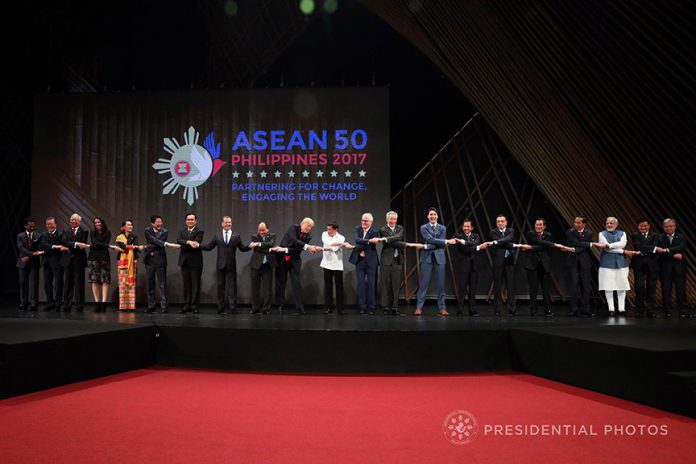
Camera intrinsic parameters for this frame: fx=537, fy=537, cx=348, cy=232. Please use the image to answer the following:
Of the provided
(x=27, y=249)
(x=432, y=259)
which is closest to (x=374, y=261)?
(x=432, y=259)

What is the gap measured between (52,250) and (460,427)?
20.0 feet

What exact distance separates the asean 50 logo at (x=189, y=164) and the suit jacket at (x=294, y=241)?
2.26 meters

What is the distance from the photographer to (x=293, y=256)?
6.95m

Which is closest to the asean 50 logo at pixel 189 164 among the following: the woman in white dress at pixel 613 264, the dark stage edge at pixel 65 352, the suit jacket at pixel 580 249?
the dark stage edge at pixel 65 352

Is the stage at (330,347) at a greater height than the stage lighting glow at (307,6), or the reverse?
the stage lighting glow at (307,6)

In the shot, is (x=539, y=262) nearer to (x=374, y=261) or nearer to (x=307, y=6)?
(x=374, y=261)

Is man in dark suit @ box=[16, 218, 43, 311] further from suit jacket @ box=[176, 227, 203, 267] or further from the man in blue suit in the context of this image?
the man in blue suit

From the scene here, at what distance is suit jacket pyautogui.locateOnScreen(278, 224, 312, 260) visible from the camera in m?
6.77

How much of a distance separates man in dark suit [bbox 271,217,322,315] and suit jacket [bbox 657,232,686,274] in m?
4.18

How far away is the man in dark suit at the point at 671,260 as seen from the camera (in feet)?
20.7

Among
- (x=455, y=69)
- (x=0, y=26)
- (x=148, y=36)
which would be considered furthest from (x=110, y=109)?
(x=455, y=69)

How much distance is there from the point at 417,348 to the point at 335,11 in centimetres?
691

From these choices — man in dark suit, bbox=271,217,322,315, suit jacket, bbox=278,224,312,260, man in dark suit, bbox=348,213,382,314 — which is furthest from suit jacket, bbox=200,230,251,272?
man in dark suit, bbox=348,213,382,314

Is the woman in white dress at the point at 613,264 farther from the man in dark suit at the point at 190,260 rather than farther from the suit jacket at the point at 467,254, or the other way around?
the man in dark suit at the point at 190,260
